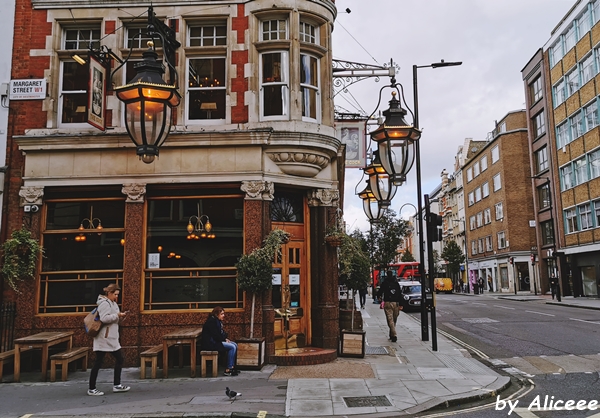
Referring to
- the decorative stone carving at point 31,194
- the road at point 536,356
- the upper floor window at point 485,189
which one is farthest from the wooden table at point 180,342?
the upper floor window at point 485,189

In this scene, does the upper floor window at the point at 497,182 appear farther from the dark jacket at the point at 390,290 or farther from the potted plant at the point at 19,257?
the potted plant at the point at 19,257

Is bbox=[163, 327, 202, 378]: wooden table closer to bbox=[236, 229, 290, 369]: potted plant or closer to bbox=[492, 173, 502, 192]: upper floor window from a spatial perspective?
bbox=[236, 229, 290, 369]: potted plant

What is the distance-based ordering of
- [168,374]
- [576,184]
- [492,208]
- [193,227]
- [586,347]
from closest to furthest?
[168,374] < [193,227] < [586,347] < [576,184] < [492,208]

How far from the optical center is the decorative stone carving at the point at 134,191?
11.9m

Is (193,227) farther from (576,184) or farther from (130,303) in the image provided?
(576,184)

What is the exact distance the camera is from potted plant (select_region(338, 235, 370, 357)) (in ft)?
39.4

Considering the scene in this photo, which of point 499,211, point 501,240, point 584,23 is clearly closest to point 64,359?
point 584,23

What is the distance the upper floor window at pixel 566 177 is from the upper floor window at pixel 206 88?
36103 millimetres

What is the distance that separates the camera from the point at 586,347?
13391mm

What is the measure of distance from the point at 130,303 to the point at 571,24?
134 feet

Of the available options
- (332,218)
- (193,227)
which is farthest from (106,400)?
(332,218)

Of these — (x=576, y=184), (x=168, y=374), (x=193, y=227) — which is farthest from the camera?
(x=576, y=184)

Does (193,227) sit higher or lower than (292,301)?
higher

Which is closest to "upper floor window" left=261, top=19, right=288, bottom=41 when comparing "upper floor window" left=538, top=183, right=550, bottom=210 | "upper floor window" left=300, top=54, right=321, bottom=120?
"upper floor window" left=300, top=54, right=321, bottom=120
